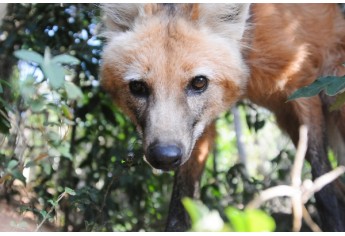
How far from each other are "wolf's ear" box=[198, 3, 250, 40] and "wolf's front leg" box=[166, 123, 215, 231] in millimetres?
862

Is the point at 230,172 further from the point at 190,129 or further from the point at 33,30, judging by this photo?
the point at 33,30

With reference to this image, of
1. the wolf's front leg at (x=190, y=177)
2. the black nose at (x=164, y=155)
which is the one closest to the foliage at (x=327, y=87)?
the black nose at (x=164, y=155)

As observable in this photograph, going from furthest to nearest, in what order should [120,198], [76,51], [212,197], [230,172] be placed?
[120,198] → [212,197] → [230,172] → [76,51]

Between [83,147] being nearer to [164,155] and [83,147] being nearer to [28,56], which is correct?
[164,155]

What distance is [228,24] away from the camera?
11.4 ft

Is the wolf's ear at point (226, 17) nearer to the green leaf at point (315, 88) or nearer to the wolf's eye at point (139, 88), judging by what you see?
the wolf's eye at point (139, 88)

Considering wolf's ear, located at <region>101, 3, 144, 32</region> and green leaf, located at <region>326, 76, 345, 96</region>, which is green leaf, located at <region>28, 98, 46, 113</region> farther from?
wolf's ear, located at <region>101, 3, 144, 32</region>

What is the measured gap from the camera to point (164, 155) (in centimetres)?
285

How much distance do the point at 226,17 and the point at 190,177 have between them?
4.47 feet

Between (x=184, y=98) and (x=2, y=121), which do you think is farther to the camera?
(x=184, y=98)

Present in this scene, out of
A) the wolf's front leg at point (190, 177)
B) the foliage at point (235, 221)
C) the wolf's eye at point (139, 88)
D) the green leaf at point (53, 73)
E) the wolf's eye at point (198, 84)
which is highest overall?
the green leaf at point (53, 73)

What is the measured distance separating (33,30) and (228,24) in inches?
60.6

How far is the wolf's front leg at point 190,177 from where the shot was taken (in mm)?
3959
